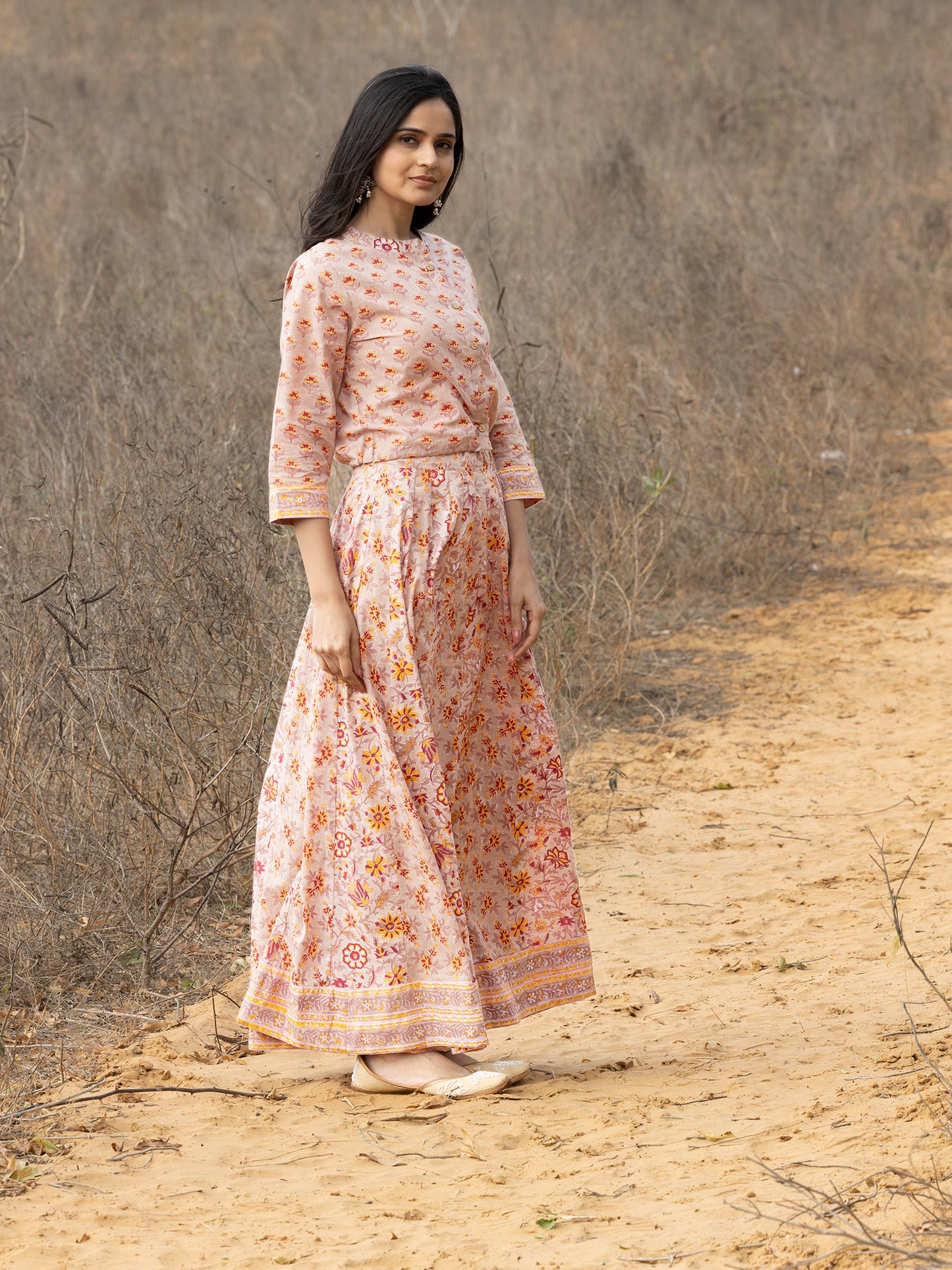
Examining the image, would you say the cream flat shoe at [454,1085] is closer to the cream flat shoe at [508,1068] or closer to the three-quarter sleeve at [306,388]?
the cream flat shoe at [508,1068]

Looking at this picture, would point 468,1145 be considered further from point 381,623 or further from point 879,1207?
point 381,623

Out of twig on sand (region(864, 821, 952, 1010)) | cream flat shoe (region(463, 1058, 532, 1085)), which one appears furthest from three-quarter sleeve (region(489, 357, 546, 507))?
cream flat shoe (region(463, 1058, 532, 1085))

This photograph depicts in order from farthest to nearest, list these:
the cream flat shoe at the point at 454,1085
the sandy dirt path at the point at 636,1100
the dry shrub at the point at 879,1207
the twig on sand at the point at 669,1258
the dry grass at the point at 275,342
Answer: the dry grass at the point at 275,342, the cream flat shoe at the point at 454,1085, the sandy dirt path at the point at 636,1100, the twig on sand at the point at 669,1258, the dry shrub at the point at 879,1207

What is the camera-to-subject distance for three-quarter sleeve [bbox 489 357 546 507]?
113 inches

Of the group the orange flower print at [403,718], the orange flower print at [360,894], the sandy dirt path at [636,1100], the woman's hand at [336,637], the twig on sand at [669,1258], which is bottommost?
the sandy dirt path at [636,1100]

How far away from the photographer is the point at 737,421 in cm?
700

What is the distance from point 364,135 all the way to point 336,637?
0.90m

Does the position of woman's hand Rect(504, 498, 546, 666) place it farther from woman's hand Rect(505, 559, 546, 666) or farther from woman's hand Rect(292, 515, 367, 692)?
woman's hand Rect(292, 515, 367, 692)

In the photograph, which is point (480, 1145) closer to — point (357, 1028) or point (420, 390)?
point (357, 1028)

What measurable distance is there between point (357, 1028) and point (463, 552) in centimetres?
86

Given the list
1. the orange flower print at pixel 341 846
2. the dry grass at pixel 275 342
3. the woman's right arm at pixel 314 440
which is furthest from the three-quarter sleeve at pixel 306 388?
the dry grass at pixel 275 342

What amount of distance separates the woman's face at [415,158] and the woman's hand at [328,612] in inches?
23.8

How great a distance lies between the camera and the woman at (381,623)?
263 centimetres

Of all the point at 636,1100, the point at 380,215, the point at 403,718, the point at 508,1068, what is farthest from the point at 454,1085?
the point at 380,215
